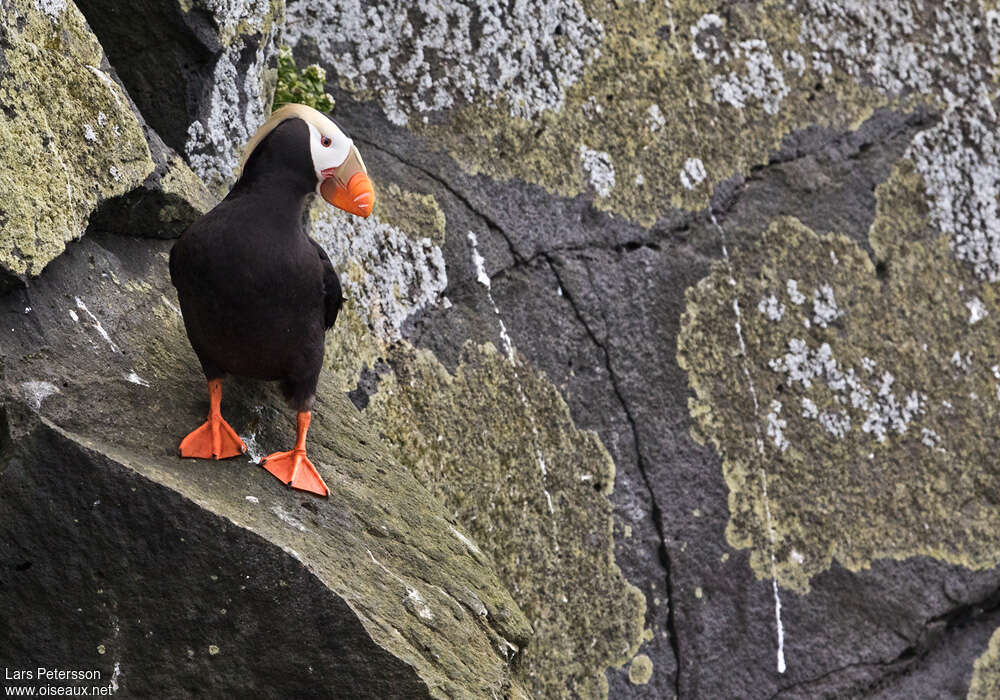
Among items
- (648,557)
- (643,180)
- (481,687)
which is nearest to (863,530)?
(648,557)

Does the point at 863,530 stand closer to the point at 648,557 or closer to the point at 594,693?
the point at 648,557

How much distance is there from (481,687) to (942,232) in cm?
316

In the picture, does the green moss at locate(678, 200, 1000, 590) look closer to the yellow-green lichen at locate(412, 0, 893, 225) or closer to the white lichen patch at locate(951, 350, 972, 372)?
the white lichen patch at locate(951, 350, 972, 372)

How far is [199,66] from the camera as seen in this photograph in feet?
10.4

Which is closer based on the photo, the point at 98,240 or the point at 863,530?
the point at 98,240

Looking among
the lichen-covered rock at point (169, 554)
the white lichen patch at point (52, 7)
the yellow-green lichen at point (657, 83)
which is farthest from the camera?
the yellow-green lichen at point (657, 83)

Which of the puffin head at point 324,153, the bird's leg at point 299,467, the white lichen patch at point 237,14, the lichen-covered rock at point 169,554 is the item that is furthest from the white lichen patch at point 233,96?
the bird's leg at point 299,467

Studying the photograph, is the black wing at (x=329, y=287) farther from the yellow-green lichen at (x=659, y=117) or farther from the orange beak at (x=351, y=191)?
the yellow-green lichen at (x=659, y=117)

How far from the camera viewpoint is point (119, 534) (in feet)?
6.85

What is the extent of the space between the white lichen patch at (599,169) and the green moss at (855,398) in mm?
520

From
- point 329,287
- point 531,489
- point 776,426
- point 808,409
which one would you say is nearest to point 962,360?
point 808,409

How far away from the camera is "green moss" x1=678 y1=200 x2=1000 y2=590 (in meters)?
3.99

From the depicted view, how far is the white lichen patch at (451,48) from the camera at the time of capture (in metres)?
3.75

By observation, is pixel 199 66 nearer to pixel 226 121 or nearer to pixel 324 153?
pixel 226 121
